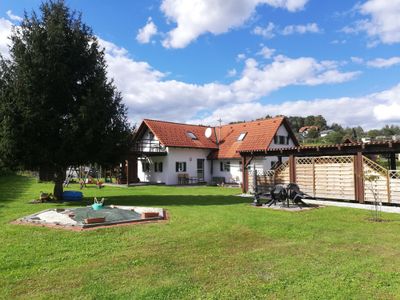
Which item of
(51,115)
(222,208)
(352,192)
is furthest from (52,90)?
(352,192)

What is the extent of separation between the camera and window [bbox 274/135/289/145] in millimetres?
30266

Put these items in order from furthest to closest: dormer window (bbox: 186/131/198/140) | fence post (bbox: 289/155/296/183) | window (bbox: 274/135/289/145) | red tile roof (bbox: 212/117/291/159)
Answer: dormer window (bbox: 186/131/198/140)
window (bbox: 274/135/289/145)
red tile roof (bbox: 212/117/291/159)
fence post (bbox: 289/155/296/183)

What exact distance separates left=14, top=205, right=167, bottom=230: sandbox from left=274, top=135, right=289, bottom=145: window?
20.0 meters

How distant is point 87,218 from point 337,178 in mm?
11457

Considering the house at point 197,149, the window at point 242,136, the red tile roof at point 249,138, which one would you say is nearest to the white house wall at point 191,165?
the house at point 197,149

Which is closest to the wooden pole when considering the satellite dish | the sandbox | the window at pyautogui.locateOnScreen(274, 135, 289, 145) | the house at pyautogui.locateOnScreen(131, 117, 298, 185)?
the house at pyautogui.locateOnScreen(131, 117, 298, 185)

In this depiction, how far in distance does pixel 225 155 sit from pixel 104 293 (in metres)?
26.3

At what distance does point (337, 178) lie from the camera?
16250mm

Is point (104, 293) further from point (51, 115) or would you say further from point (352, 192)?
point (352, 192)

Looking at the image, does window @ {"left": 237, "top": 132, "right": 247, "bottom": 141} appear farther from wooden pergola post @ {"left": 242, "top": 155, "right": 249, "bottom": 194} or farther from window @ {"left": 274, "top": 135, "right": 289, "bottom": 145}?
wooden pergola post @ {"left": 242, "top": 155, "right": 249, "bottom": 194}

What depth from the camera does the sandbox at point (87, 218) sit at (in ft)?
32.7

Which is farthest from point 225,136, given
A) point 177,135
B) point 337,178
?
point 337,178

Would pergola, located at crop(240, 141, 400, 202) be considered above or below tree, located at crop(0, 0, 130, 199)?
below

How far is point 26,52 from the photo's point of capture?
15.2 metres
